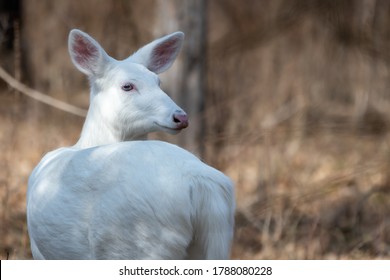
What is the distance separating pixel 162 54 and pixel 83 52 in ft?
1.71

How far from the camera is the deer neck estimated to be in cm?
441

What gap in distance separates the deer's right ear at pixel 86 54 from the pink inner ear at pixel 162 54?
37 centimetres

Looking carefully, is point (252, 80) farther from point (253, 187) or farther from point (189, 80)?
point (189, 80)

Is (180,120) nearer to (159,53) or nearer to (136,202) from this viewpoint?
(136,202)

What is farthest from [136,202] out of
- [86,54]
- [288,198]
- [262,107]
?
[262,107]

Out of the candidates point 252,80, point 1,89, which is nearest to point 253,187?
point 252,80

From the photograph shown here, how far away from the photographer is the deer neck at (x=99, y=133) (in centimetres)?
441

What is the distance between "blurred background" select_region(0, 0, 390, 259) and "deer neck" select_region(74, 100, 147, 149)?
140 centimetres

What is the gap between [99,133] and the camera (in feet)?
14.6

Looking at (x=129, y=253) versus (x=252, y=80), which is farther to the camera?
(x=252, y=80)

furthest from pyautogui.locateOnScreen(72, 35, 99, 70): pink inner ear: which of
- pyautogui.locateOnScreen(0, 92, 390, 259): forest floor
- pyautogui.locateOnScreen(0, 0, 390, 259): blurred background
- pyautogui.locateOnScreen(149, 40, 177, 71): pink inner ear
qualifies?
pyautogui.locateOnScreen(0, 92, 390, 259): forest floor

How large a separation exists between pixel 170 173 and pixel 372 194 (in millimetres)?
4957

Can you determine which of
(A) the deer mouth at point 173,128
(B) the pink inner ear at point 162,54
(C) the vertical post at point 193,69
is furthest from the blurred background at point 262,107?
(A) the deer mouth at point 173,128

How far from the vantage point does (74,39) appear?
4.55 meters
